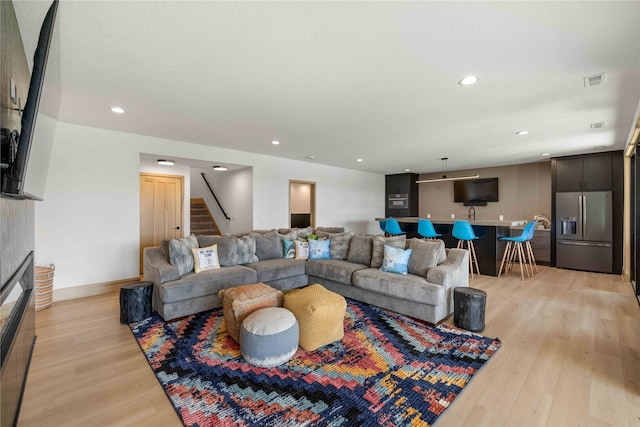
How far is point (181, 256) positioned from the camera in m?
3.43

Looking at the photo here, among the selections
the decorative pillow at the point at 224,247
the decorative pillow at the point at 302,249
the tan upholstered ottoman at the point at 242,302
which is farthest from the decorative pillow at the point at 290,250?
the tan upholstered ottoman at the point at 242,302

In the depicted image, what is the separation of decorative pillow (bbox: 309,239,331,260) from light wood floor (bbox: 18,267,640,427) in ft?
7.59

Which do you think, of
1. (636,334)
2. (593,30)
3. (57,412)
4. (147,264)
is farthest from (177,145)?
(636,334)

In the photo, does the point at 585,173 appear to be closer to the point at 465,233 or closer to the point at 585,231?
the point at 585,231

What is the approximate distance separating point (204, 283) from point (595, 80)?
4.37 meters

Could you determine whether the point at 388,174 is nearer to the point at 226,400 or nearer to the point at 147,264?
the point at 147,264

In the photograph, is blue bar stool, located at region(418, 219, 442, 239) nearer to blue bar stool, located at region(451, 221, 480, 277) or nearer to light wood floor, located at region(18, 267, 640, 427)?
blue bar stool, located at region(451, 221, 480, 277)

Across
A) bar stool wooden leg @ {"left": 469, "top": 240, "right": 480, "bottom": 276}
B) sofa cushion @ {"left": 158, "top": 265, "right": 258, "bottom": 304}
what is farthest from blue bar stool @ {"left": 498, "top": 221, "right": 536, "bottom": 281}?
sofa cushion @ {"left": 158, "top": 265, "right": 258, "bottom": 304}

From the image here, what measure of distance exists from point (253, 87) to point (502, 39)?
6.68 feet

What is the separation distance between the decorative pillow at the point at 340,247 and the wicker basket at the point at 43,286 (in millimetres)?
3728

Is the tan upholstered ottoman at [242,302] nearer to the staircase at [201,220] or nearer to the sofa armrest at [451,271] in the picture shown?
the sofa armrest at [451,271]

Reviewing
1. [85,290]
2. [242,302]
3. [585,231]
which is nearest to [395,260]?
[242,302]

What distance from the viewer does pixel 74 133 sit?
386 centimetres

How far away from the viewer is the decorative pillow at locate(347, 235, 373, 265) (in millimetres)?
4062
